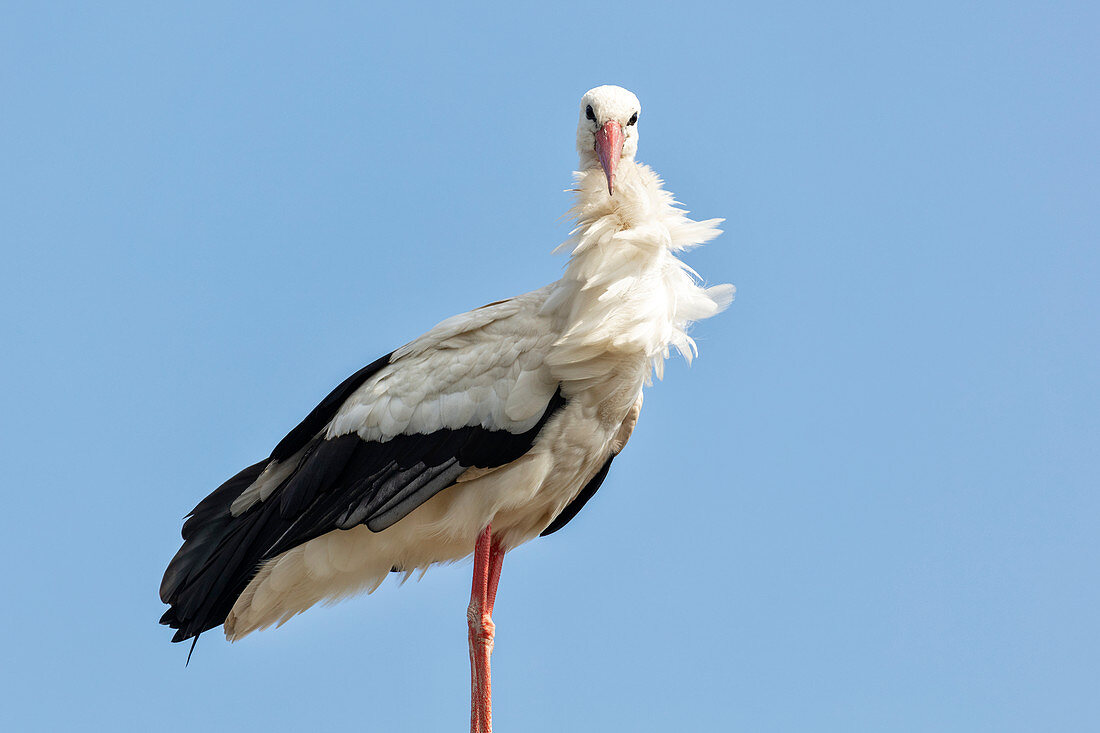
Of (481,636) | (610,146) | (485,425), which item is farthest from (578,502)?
(610,146)

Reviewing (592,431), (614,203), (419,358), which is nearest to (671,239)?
(614,203)

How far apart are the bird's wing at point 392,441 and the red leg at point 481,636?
1.88ft

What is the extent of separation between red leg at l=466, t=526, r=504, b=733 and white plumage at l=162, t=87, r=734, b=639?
146 mm

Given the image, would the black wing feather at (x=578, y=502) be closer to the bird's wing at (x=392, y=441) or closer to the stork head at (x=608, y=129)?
the bird's wing at (x=392, y=441)

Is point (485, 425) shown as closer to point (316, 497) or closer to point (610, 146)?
point (316, 497)

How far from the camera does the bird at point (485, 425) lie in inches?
231

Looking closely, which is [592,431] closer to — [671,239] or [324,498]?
[671,239]

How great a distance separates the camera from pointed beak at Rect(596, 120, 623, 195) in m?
5.88

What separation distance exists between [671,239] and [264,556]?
2.70m

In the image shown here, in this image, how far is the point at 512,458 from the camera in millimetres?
5918

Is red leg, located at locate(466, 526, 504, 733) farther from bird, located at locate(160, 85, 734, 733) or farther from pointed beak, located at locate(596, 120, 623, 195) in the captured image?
pointed beak, located at locate(596, 120, 623, 195)

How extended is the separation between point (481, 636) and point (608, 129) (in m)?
2.75

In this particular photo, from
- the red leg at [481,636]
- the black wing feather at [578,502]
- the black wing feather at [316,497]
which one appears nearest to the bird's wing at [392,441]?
the black wing feather at [316,497]

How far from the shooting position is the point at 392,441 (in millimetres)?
6133
